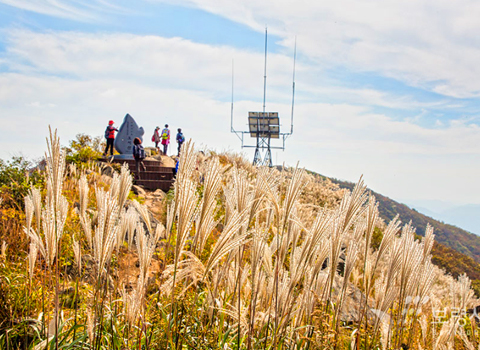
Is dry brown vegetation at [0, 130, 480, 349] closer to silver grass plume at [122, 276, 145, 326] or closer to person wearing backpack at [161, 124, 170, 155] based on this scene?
silver grass plume at [122, 276, 145, 326]

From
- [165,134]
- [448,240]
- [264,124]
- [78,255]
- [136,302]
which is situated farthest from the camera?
A: [448,240]

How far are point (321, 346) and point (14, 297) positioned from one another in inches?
124

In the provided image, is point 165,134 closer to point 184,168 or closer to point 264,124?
point 264,124

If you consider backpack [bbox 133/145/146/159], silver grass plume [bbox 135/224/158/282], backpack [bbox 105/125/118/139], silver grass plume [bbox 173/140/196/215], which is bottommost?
silver grass plume [bbox 135/224/158/282]

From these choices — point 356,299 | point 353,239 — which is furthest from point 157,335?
point 356,299

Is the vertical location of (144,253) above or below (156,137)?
below

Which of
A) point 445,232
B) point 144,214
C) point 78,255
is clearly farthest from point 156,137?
point 445,232

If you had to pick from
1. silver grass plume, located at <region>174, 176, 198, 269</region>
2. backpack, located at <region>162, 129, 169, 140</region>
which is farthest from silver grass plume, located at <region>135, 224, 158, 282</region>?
backpack, located at <region>162, 129, 169, 140</region>

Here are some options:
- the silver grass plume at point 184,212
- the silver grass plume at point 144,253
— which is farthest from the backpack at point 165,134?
the silver grass plume at point 184,212

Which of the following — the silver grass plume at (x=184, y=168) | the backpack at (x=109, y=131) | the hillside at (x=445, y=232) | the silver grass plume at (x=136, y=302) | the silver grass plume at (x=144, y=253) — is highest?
the backpack at (x=109, y=131)

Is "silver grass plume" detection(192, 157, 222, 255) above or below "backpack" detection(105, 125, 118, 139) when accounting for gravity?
below

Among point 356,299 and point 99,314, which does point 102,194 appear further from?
point 356,299

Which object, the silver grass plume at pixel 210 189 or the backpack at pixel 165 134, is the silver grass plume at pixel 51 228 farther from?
the backpack at pixel 165 134

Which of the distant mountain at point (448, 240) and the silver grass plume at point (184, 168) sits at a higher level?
the silver grass plume at point (184, 168)
